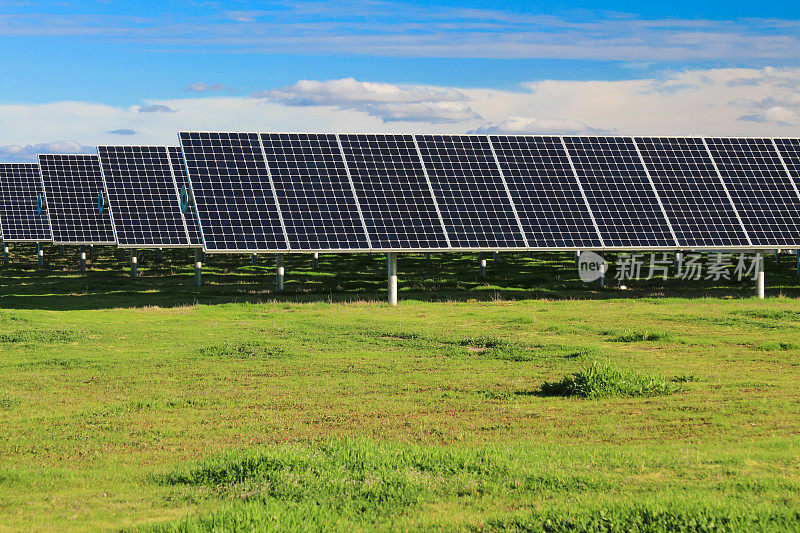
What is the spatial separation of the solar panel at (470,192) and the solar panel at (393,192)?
1.55ft

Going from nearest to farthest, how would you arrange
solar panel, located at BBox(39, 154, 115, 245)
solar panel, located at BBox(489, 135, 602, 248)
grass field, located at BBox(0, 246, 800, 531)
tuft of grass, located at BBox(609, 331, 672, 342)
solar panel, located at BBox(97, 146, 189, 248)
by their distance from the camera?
grass field, located at BBox(0, 246, 800, 531), tuft of grass, located at BBox(609, 331, 672, 342), solar panel, located at BBox(489, 135, 602, 248), solar panel, located at BBox(97, 146, 189, 248), solar panel, located at BBox(39, 154, 115, 245)

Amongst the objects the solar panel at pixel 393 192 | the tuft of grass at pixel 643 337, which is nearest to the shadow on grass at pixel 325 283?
the solar panel at pixel 393 192

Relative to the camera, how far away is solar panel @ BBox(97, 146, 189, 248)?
1572 inches

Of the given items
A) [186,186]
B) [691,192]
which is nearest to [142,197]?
[186,186]

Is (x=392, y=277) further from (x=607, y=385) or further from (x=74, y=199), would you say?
(x=74, y=199)

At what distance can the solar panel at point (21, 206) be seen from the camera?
55875mm

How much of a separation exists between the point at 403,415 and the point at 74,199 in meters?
40.4

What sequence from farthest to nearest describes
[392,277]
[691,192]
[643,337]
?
[691,192] → [392,277] → [643,337]

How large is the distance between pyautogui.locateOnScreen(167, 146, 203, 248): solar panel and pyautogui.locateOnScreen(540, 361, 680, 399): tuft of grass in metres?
23.9

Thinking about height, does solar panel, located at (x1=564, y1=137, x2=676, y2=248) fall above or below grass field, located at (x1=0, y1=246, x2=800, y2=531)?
above

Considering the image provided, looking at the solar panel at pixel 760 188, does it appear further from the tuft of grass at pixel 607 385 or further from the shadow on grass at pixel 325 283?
the tuft of grass at pixel 607 385

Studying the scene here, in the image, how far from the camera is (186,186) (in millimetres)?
42625

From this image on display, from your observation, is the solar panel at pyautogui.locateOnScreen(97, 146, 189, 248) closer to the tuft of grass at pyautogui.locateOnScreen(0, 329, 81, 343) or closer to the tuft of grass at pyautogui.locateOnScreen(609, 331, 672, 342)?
the tuft of grass at pyautogui.locateOnScreen(0, 329, 81, 343)

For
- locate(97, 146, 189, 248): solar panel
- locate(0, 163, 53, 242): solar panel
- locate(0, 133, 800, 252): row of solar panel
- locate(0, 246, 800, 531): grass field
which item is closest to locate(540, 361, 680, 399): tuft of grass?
locate(0, 246, 800, 531): grass field
